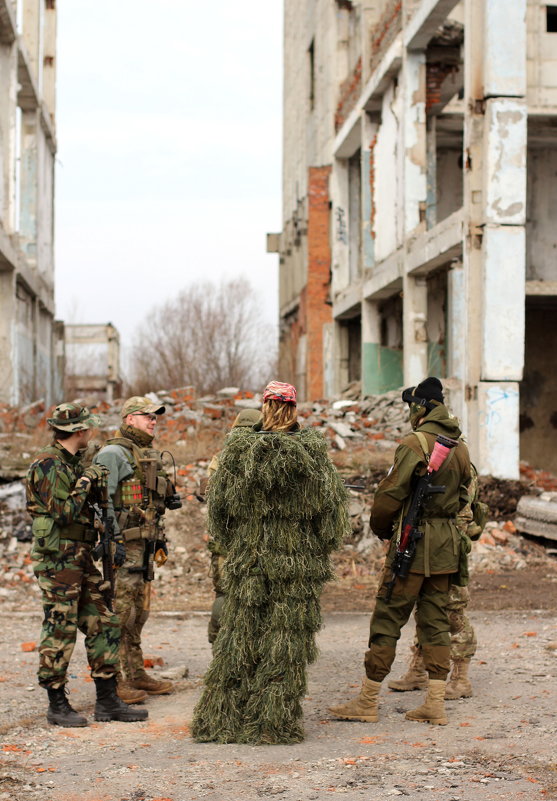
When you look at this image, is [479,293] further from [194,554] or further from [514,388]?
[194,554]

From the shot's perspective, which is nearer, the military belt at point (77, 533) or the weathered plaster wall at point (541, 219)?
the military belt at point (77, 533)

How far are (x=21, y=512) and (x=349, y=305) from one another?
11867 mm

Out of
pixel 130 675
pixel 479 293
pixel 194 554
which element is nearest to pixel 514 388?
pixel 479 293

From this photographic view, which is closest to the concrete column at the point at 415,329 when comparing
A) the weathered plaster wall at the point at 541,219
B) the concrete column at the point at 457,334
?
the concrete column at the point at 457,334

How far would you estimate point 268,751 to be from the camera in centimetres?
513

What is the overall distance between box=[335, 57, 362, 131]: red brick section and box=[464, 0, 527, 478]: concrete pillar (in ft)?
28.1

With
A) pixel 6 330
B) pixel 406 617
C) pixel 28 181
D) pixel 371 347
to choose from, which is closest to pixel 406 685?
pixel 406 617

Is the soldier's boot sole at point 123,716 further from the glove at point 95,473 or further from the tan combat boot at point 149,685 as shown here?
the glove at point 95,473

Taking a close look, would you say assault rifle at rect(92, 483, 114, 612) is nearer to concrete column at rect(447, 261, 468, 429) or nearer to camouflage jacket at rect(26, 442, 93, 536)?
camouflage jacket at rect(26, 442, 93, 536)

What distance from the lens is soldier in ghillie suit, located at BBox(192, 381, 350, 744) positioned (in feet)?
17.4

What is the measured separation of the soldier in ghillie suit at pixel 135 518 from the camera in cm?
644

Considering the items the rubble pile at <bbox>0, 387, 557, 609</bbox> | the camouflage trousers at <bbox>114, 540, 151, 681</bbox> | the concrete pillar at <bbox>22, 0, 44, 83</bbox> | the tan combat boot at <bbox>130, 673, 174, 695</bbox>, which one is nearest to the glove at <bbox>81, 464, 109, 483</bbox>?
the camouflage trousers at <bbox>114, 540, 151, 681</bbox>

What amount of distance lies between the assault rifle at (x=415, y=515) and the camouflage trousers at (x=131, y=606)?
1724 millimetres

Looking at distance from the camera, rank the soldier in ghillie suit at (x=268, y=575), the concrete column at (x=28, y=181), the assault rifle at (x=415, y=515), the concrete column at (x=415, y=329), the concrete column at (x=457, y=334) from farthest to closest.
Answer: the concrete column at (x=28, y=181) → the concrete column at (x=415, y=329) → the concrete column at (x=457, y=334) → the assault rifle at (x=415, y=515) → the soldier in ghillie suit at (x=268, y=575)
